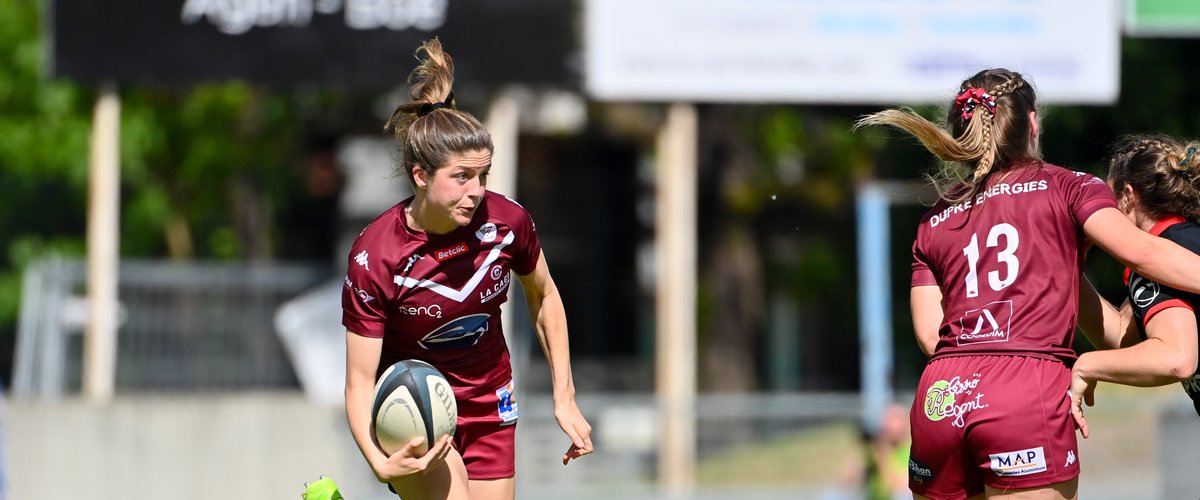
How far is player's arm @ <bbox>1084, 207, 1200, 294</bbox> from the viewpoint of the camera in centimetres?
434

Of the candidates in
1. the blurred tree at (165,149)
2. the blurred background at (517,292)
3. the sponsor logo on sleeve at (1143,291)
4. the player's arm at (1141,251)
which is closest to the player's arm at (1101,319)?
the sponsor logo on sleeve at (1143,291)

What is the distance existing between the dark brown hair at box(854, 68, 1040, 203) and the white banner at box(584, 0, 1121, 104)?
8.93 metres

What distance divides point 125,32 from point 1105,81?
29.9 feet

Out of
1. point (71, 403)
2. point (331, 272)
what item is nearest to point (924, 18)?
point (331, 272)

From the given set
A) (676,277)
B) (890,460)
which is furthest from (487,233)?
(676,277)

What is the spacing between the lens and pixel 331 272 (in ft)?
47.4

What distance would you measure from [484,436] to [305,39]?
8.41 meters

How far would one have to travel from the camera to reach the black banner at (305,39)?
513 inches

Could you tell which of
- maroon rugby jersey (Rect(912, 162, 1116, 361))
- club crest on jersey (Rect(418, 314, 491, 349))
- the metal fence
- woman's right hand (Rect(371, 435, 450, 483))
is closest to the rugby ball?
woman's right hand (Rect(371, 435, 450, 483))

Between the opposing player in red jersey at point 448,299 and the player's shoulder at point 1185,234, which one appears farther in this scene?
the opposing player in red jersey at point 448,299

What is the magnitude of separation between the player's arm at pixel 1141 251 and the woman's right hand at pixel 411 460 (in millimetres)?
2236

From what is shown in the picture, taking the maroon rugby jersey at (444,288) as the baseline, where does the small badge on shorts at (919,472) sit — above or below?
below

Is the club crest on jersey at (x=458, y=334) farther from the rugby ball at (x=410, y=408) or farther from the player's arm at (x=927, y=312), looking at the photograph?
the player's arm at (x=927, y=312)

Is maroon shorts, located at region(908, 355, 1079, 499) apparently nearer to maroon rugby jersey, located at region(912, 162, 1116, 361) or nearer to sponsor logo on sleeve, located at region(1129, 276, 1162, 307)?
maroon rugby jersey, located at region(912, 162, 1116, 361)
